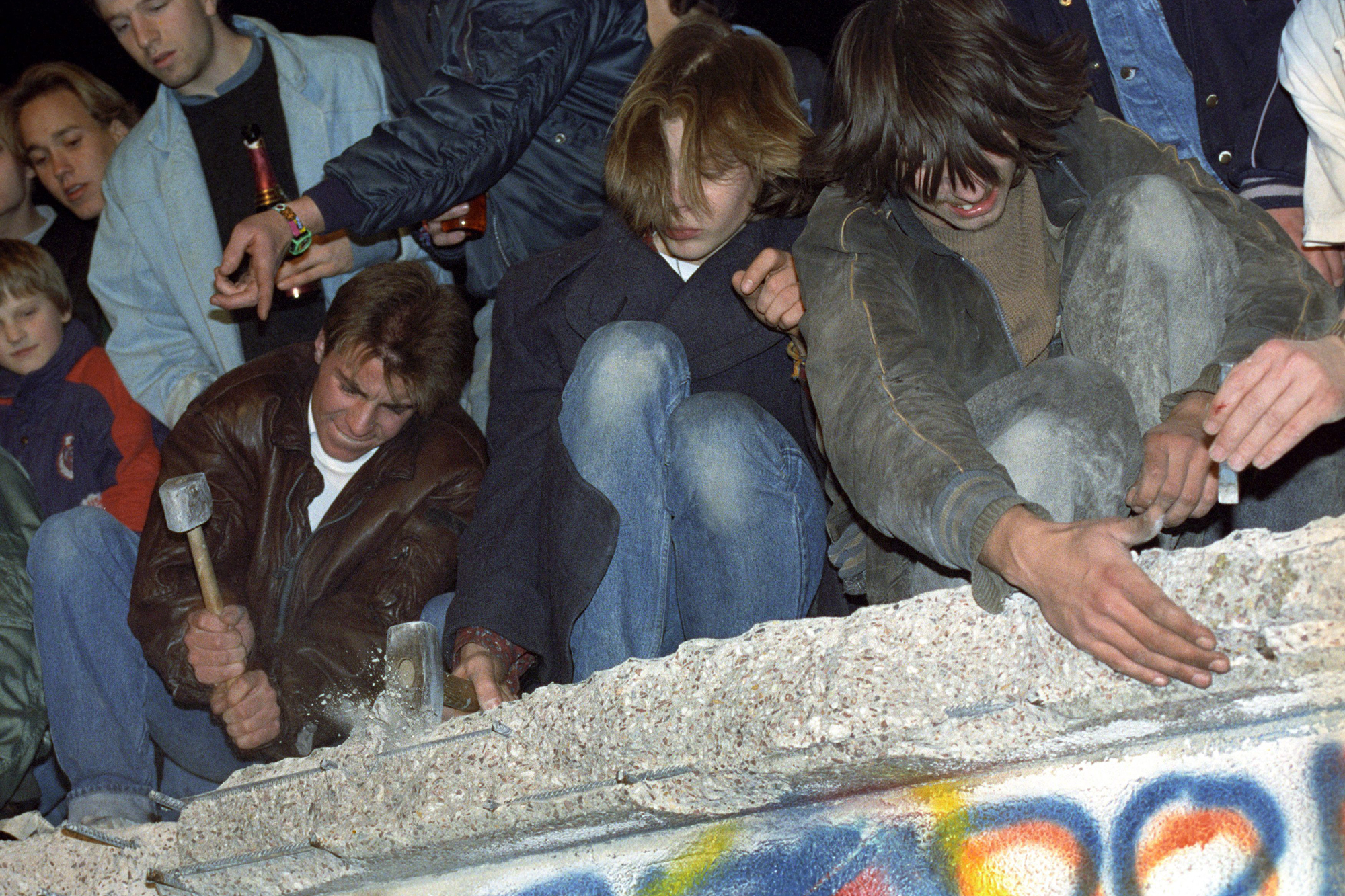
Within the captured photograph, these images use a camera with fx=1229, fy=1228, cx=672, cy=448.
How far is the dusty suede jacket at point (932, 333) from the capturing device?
57.9 inches

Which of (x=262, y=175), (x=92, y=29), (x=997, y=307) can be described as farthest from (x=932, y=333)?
(x=92, y=29)

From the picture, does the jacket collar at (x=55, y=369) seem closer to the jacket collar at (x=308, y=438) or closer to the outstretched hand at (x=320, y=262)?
the outstretched hand at (x=320, y=262)

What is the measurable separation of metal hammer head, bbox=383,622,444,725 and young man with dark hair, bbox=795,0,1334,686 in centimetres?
65

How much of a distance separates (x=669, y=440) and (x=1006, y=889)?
0.80 meters

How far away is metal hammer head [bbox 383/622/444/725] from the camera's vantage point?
1.82 metres

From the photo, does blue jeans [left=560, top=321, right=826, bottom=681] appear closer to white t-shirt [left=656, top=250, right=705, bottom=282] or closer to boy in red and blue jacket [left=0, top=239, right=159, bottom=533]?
white t-shirt [left=656, top=250, right=705, bottom=282]

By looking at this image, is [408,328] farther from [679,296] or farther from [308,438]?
[679,296]

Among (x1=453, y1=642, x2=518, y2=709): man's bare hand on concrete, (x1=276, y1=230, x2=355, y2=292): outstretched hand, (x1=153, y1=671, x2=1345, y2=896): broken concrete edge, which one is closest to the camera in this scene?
(x1=153, y1=671, x2=1345, y2=896): broken concrete edge

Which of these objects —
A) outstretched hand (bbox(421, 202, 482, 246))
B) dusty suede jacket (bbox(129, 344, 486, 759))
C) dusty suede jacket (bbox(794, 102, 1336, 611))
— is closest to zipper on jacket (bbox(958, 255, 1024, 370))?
dusty suede jacket (bbox(794, 102, 1336, 611))

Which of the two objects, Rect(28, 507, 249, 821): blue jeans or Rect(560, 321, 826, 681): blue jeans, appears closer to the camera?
Rect(560, 321, 826, 681): blue jeans

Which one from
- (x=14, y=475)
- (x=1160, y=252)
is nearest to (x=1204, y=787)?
(x=1160, y=252)

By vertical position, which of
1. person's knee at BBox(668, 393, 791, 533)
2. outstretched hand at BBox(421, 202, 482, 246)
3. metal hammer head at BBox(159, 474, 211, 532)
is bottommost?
metal hammer head at BBox(159, 474, 211, 532)

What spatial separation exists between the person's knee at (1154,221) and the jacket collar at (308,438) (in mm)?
1429

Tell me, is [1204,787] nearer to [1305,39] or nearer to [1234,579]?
[1234,579]
